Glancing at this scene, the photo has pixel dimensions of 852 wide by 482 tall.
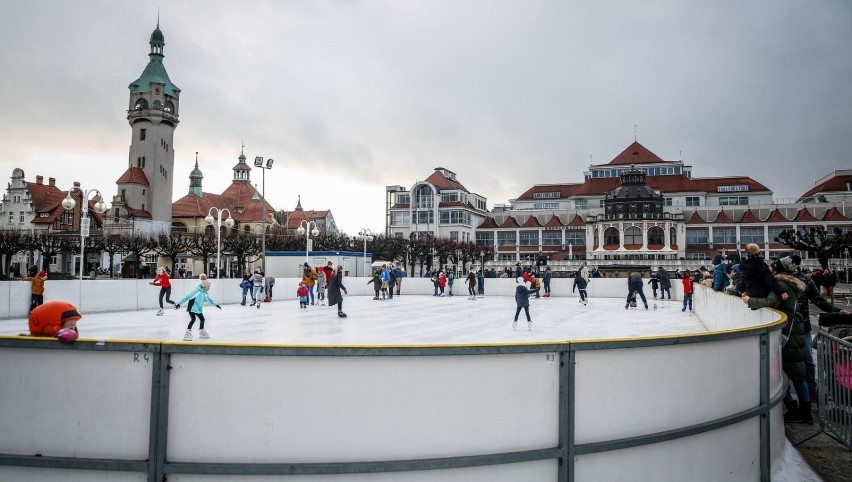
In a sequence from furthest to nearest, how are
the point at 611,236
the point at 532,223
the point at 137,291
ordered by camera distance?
1. the point at 532,223
2. the point at 611,236
3. the point at 137,291

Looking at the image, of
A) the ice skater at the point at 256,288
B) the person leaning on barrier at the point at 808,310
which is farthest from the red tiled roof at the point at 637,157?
the person leaning on barrier at the point at 808,310

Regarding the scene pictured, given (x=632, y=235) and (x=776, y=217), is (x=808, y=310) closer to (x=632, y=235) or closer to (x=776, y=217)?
(x=632, y=235)

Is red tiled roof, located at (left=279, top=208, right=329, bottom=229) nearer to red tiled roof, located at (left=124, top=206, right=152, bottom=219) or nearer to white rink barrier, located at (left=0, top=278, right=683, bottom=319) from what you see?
red tiled roof, located at (left=124, top=206, right=152, bottom=219)

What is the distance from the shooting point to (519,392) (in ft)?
12.6

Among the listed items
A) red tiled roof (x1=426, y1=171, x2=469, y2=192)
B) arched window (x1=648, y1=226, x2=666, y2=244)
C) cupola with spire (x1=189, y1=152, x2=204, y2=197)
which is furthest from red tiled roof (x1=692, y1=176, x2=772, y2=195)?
cupola with spire (x1=189, y1=152, x2=204, y2=197)

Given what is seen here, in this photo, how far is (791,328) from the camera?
6.46 m

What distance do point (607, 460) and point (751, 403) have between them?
1737mm

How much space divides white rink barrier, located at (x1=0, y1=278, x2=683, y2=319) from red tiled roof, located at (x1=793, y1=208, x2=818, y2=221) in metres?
54.1

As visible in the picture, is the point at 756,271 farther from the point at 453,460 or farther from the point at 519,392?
the point at 453,460

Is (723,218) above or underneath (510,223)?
above

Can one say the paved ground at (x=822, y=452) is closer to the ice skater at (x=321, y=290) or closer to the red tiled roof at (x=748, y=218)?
the ice skater at (x=321, y=290)

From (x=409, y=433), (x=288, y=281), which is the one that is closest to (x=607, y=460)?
(x=409, y=433)

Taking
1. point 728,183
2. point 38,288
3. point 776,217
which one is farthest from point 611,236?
point 38,288

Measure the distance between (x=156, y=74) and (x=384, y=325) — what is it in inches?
3873
